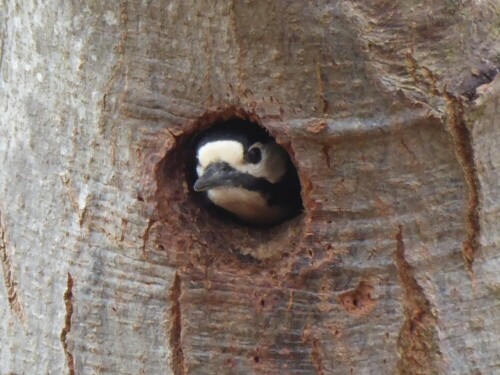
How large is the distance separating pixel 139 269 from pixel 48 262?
303 mm

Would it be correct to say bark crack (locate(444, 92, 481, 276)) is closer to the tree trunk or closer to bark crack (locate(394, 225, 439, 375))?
the tree trunk

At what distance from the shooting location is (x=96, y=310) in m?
2.57

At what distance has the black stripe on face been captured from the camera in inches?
116

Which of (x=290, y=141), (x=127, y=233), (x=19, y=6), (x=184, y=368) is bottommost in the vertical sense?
(x=184, y=368)

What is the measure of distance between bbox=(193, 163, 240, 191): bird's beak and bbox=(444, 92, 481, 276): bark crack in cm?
85

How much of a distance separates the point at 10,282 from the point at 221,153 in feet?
2.80

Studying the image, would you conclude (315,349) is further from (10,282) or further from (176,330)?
(10,282)

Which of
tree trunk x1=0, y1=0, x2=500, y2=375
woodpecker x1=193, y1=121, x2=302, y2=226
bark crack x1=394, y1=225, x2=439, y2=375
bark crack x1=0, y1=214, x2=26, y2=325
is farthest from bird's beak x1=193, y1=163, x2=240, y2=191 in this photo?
bark crack x1=394, y1=225, x2=439, y2=375

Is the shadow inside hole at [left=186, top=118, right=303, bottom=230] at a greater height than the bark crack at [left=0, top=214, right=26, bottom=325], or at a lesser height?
greater

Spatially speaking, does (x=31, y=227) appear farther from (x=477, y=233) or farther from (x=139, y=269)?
(x=477, y=233)

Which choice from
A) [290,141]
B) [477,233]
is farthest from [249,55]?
[477,233]

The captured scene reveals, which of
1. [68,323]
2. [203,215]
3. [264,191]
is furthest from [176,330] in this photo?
[264,191]

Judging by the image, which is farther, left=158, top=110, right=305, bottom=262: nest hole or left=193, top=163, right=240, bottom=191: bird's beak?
left=193, top=163, right=240, bottom=191: bird's beak

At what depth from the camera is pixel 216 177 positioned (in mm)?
3139
